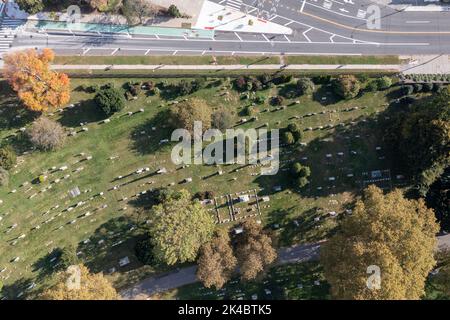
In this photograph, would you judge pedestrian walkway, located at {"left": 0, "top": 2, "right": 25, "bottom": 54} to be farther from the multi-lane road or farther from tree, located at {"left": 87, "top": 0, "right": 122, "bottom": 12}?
tree, located at {"left": 87, "top": 0, "right": 122, "bottom": 12}

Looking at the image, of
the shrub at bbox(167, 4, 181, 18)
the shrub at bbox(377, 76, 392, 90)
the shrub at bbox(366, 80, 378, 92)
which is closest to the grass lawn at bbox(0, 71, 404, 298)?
the shrub at bbox(366, 80, 378, 92)

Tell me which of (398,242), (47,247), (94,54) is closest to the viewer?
(398,242)

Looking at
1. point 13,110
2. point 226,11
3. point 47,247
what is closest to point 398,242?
point 226,11

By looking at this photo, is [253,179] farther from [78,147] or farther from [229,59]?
[78,147]

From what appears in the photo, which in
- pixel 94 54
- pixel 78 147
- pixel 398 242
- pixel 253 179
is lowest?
pixel 398 242

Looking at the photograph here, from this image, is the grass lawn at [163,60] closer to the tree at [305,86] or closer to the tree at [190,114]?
the tree at [305,86]

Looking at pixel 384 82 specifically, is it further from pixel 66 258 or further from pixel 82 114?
pixel 66 258
